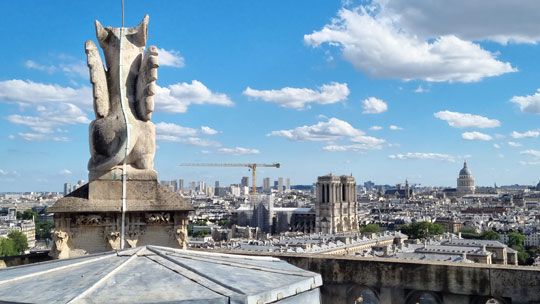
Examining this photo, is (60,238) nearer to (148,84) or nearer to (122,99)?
(122,99)

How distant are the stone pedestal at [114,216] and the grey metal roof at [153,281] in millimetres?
4318

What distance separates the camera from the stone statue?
27.3ft

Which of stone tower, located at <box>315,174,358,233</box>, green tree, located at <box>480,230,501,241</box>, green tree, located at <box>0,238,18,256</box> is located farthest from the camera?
stone tower, located at <box>315,174,358,233</box>

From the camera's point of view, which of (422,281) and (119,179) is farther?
(119,179)

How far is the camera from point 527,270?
614 centimetres

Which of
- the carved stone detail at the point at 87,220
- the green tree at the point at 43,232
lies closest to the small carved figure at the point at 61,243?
the carved stone detail at the point at 87,220

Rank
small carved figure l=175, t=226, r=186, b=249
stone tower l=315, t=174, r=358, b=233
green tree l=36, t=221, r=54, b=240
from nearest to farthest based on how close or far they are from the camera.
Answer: small carved figure l=175, t=226, r=186, b=249, green tree l=36, t=221, r=54, b=240, stone tower l=315, t=174, r=358, b=233

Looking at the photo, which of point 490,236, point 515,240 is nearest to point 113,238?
point 515,240

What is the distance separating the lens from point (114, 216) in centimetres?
823

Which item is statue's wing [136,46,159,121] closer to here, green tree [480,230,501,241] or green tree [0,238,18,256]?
green tree [0,238,18,256]

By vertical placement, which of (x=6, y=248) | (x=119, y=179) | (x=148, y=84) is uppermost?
(x=148, y=84)

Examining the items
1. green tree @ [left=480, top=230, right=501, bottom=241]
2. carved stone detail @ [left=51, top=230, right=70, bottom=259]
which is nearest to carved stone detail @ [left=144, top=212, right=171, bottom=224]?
carved stone detail @ [left=51, top=230, right=70, bottom=259]

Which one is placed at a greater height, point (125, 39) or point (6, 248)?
point (125, 39)

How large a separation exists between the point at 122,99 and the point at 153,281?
593 cm
